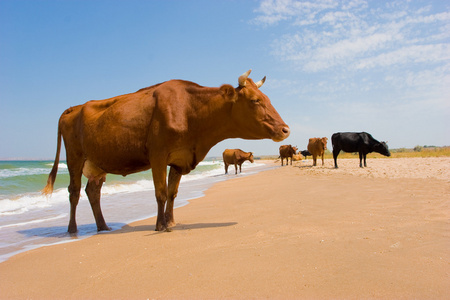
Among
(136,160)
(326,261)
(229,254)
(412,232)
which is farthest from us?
(136,160)

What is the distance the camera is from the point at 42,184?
49.8ft

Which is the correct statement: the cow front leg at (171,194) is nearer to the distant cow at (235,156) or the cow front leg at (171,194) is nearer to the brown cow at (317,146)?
the brown cow at (317,146)

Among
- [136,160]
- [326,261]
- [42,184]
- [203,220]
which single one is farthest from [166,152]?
[42,184]

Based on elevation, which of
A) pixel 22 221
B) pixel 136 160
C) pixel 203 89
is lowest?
pixel 22 221

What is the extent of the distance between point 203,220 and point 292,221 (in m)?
1.56

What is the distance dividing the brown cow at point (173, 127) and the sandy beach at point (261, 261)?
1011mm

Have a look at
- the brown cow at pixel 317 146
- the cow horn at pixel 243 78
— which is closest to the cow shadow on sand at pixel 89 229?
the cow horn at pixel 243 78

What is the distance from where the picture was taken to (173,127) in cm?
424

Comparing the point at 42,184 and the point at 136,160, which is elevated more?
the point at 136,160

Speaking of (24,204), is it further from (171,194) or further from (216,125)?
(216,125)

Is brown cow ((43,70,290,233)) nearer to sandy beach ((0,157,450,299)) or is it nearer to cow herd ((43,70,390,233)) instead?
cow herd ((43,70,390,233))

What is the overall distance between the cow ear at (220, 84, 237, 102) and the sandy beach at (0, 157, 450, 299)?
73.9 inches

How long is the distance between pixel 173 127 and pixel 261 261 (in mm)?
2380

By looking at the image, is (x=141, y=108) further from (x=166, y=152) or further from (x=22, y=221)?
(x=22, y=221)
